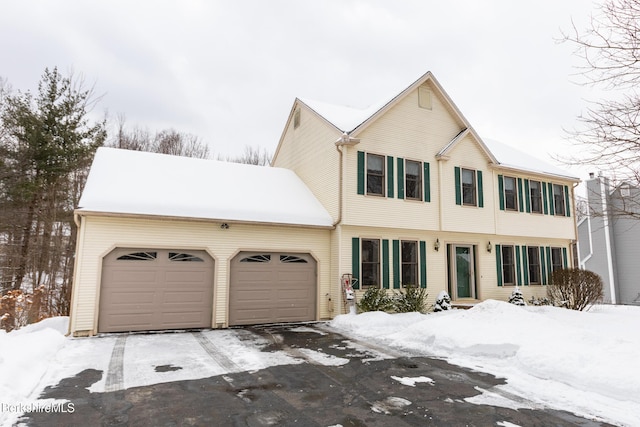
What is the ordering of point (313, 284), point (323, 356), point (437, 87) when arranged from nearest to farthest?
point (323, 356)
point (313, 284)
point (437, 87)

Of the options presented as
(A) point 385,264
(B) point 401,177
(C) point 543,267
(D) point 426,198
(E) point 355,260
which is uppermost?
(B) point 401,177

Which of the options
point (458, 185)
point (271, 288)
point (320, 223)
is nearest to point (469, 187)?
point (458, 185)

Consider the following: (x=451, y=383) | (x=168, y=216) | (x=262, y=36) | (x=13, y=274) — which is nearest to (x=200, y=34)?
(x=262, y=36)

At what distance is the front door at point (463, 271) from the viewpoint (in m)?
14.7

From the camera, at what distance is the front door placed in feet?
48.1

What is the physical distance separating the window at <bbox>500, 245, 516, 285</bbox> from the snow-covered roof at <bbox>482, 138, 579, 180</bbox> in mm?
3532

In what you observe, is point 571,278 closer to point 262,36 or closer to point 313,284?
point 313,284

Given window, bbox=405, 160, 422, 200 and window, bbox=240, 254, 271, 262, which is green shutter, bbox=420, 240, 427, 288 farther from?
window, bbox=240, 254, 271, 262

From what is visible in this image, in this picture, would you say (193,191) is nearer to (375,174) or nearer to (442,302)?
(375,174)

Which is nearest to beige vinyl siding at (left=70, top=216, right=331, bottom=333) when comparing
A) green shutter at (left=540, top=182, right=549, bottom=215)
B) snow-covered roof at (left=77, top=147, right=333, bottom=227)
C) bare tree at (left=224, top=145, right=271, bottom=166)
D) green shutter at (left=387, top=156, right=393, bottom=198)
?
snow-covered roof at (left=77, top=147, right=333, bottom=227)

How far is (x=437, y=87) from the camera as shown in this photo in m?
14.5

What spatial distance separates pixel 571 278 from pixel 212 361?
14.5m

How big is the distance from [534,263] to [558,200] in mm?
3418

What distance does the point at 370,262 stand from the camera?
12.7 meters
